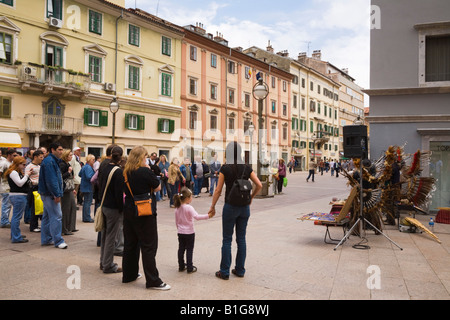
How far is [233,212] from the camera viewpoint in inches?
203

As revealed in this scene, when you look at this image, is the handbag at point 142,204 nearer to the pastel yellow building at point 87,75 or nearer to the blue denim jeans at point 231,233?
the blue denim jeans at point 231,233

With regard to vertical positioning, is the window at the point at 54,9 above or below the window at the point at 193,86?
above

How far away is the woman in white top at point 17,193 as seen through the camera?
730 centimetres

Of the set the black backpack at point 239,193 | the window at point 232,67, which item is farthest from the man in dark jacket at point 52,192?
the window at point 232,67

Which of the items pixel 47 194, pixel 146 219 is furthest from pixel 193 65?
pixel 146 219

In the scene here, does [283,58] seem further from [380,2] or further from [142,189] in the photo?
[142,189]

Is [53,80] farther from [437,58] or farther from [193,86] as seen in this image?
[437,58]

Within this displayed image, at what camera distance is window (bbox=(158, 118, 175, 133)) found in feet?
101

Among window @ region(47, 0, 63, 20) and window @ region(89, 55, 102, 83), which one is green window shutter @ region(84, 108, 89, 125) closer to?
window @ region(89, 55, 102, 83)

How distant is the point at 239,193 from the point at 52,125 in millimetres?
22013

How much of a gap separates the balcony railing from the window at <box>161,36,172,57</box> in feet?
27.0

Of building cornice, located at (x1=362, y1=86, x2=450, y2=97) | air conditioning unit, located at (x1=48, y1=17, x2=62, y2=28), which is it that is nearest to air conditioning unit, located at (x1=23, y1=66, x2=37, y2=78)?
air conditioning unit, located at (x1=48, y1=17, x2=62, y2=28)

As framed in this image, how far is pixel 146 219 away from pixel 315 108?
185 feet

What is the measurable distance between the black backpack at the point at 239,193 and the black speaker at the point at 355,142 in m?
3.56
